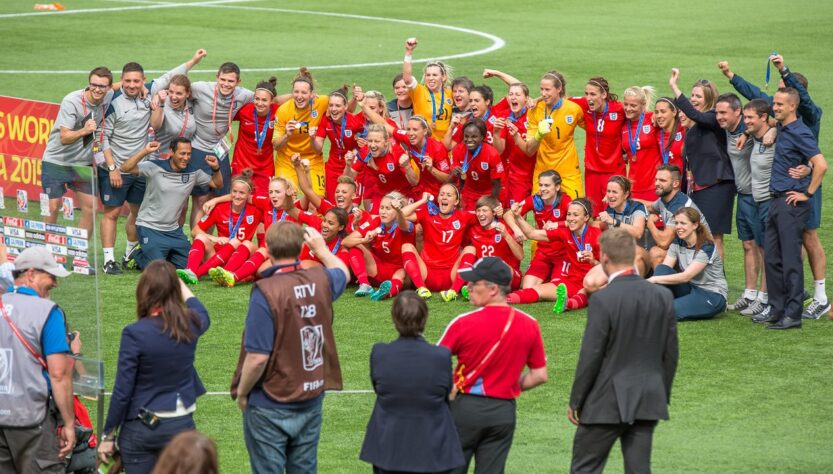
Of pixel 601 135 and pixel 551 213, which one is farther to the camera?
pixel 601 135

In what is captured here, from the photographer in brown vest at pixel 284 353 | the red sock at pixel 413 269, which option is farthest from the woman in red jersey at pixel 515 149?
the photographer in brown vest at pixel 284 353

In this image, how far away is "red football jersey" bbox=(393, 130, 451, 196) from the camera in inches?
563

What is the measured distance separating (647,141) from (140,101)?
221 inches

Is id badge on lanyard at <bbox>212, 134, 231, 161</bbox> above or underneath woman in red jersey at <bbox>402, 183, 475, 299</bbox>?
above

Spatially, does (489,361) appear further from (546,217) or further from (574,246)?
(546,217)

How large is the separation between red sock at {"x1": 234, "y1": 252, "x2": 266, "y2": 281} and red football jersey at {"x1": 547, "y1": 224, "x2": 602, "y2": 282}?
3.07m

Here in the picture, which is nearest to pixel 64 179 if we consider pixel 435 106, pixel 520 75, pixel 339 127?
pixel 339 127

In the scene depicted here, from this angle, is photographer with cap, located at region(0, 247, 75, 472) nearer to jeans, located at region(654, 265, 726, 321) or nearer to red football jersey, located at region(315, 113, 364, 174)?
jeans, located at region(654, 265, 726, 321)

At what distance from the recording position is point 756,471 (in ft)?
29.9

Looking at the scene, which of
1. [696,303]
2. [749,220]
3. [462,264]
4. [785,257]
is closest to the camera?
[785,257]

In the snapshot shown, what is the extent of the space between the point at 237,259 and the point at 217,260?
0.80ft

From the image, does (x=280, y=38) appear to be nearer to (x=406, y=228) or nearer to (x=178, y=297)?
(x=406, y=228)

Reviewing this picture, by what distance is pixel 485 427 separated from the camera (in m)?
7.56

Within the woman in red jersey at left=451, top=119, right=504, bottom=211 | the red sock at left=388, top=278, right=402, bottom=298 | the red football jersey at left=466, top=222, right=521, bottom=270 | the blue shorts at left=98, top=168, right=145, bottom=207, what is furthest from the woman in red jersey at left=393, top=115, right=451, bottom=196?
the blue shorts at left=98, top=168, right=145, bottom=207
